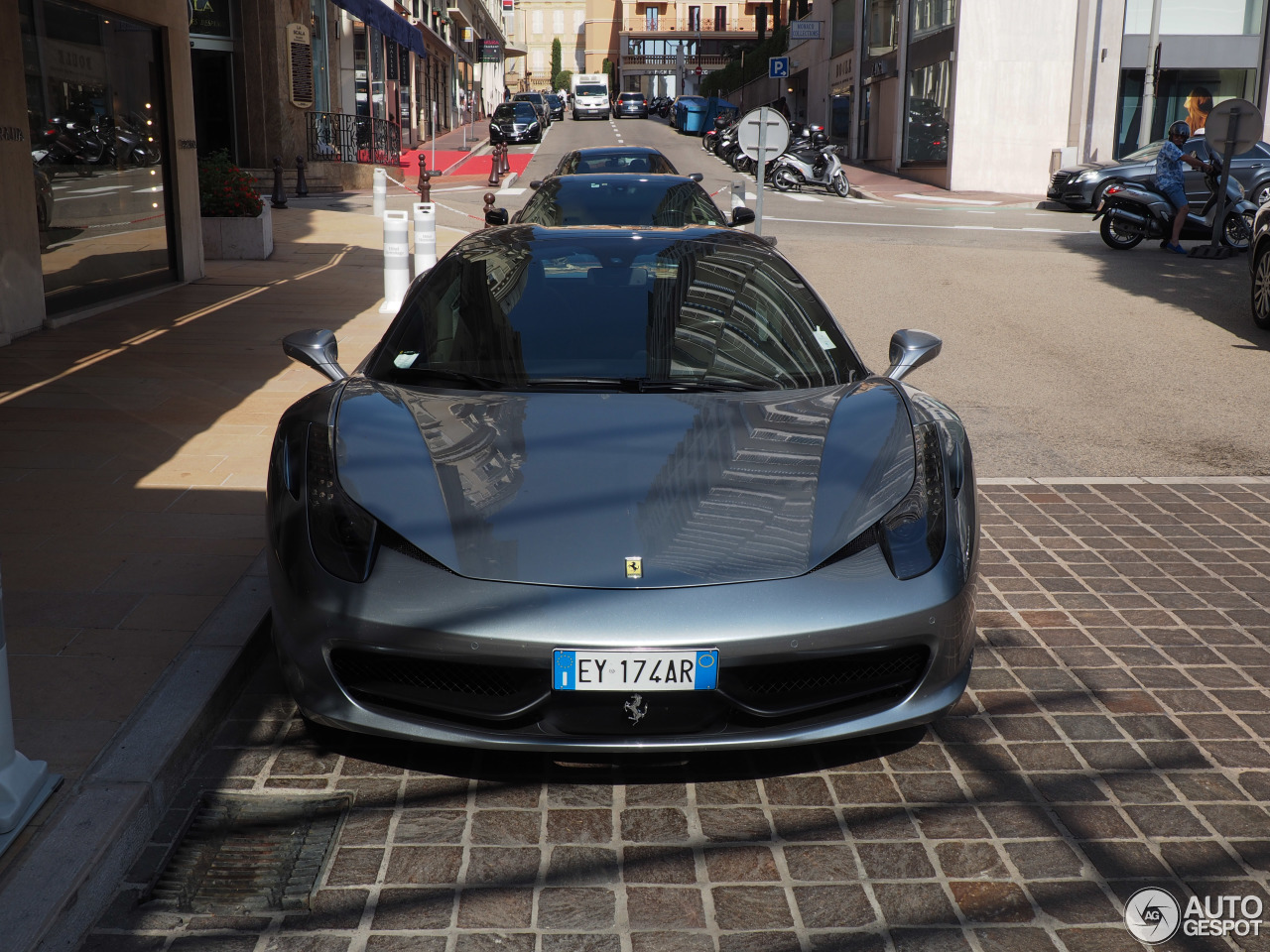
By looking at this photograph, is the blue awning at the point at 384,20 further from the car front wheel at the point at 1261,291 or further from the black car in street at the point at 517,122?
the black car in street at the point at 517,122

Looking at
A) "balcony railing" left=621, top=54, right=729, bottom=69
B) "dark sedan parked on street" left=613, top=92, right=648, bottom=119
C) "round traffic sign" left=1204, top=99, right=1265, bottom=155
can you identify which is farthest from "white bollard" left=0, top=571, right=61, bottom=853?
"balcony railing" left=621, top=54, right=729, bottom=69

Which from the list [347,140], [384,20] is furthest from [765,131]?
[347,140]

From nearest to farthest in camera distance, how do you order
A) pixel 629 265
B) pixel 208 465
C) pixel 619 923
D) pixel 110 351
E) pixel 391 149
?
pixel 619 923 → pixel 629 265 → pixel 208 465 → pixel 110 351 → pixel 391 149

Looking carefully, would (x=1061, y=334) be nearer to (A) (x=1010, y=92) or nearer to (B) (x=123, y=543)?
(B) (x=123, y=543)

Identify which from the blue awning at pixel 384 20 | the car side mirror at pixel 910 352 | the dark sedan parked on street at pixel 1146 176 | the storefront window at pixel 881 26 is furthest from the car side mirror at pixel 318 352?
the storefront window at pixel 881 26

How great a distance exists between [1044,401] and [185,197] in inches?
353

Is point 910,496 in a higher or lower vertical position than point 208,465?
higher

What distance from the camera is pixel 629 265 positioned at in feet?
14.8

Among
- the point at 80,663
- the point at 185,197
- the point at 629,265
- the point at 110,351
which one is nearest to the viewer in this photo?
the point at 80,663

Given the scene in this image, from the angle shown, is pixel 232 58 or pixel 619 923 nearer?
pixel 619 923

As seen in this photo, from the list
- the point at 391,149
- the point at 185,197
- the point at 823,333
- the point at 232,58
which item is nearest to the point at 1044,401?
the point at 823,333

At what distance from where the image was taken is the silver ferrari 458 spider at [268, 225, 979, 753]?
9.43 ft

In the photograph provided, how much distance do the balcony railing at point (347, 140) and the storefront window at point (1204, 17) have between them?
18.8m

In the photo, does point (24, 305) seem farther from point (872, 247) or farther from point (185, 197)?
point (872, 247)
